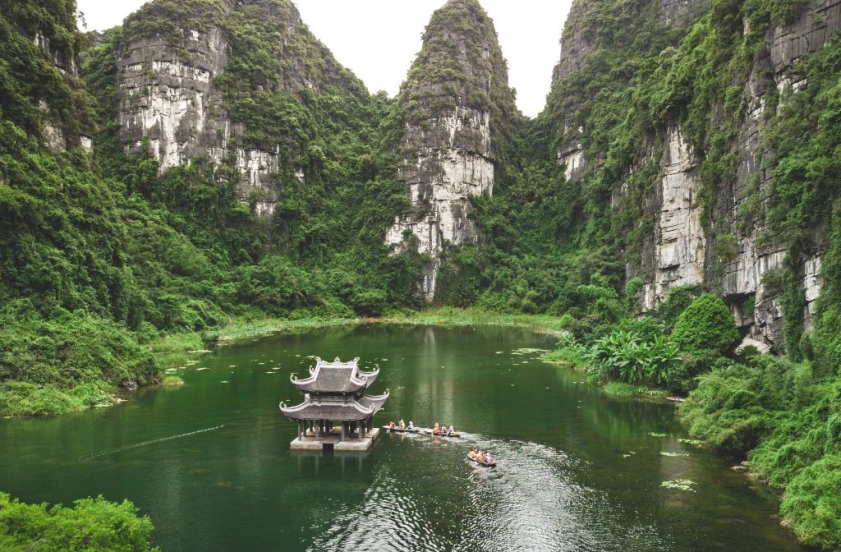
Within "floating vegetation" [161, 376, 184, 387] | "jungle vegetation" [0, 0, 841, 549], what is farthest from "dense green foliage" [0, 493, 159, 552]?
"floating vegetation" [161, 376, 184, 387]

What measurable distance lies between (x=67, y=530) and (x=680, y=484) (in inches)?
653

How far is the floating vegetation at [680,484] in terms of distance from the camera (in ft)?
62.1

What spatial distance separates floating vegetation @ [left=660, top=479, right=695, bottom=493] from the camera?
745 inches

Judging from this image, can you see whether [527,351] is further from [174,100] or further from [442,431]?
[174,100]

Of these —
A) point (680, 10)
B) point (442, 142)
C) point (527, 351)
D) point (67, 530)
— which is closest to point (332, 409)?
point (67, 530)

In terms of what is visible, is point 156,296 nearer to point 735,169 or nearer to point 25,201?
point 25,201

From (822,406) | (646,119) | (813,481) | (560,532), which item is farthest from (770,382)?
(646,119)

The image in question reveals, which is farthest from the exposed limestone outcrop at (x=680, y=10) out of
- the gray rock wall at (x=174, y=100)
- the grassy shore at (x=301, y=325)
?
the gray rock wall at (x=174, y=100)

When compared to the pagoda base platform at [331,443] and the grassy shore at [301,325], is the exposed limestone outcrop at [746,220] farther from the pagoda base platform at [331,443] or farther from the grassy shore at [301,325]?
the grassy shore at [301,325]

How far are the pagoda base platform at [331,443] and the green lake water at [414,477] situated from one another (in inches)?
16.5

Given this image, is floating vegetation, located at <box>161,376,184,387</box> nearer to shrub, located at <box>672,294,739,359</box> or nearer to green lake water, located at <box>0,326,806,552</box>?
green lake water, located at <box>0,326,806,552</box>

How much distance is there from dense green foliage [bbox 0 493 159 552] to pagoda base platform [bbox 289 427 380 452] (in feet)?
37.1

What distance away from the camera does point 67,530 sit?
10.9m

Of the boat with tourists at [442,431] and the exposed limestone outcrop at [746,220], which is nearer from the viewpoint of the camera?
the boat with tourists at [442,431]
